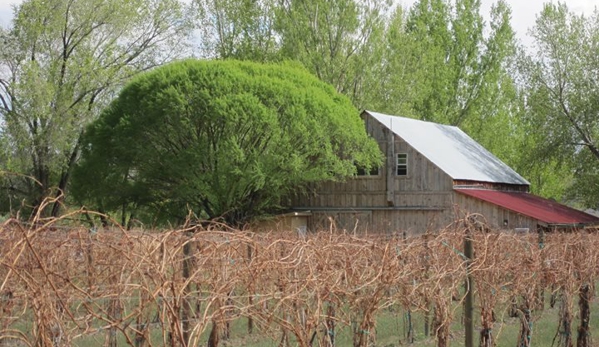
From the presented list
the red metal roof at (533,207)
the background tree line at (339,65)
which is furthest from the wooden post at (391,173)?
the background tree line at (339,65)

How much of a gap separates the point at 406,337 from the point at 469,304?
5.37m

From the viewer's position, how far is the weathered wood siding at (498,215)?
3469 cm

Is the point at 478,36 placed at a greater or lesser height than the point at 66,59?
greater

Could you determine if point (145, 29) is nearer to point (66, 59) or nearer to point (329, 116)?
point (66, 59)

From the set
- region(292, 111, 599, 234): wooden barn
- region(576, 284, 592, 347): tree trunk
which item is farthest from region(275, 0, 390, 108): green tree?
region(576, 284, 592, 347): tree trunk

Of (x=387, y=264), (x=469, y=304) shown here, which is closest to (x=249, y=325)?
(x=469, y=304)

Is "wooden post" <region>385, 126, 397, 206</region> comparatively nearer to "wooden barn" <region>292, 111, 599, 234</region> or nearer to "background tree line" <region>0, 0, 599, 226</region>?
"wooden barn" <region>292, 111, 599, 234</region>

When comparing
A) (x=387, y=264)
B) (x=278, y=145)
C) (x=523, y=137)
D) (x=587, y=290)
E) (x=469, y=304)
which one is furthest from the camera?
(x=523, y=137)

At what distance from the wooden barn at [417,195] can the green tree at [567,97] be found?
6229 millimetres

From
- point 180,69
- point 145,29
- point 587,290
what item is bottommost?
point 587,290

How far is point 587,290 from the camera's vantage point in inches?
545

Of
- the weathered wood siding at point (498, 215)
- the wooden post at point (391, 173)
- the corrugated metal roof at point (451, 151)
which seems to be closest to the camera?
the weathered wood siding at point (498, 215)

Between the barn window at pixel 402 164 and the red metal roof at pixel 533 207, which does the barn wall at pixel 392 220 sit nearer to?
the red metal roof at pixel 533 207

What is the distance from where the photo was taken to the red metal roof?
3544 cm
